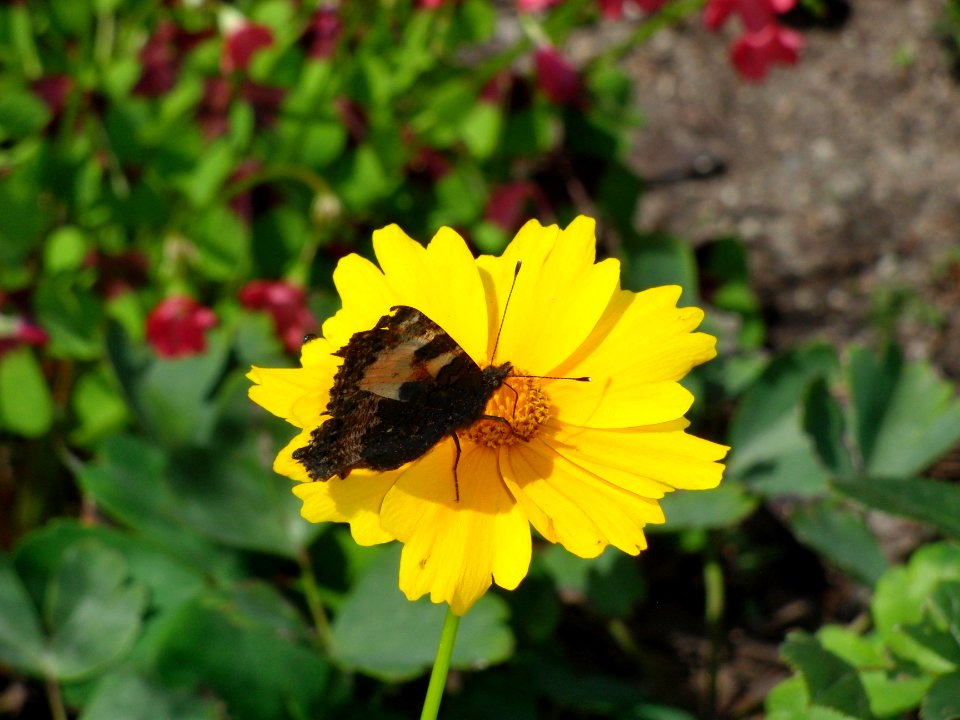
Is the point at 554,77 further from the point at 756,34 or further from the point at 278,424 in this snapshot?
the point at 278,424

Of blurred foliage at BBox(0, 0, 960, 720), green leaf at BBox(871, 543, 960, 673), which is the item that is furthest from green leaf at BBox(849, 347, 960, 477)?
green leaf at BBox(871, 543, 960, 673)

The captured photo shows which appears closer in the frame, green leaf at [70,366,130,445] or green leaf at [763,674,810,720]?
green leaf at [763,674,810,720]

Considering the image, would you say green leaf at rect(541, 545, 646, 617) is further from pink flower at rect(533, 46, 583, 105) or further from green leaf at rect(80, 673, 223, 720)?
pink flower at rect(533, 46, 583, 105)

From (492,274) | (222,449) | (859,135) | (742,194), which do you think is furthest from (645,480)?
(859,135)

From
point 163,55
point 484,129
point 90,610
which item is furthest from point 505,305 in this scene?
point 163,55

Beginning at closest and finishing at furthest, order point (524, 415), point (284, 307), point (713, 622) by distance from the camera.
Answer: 1. point (524, 415)
2. point (713, 622)
3. point (284, 307)
